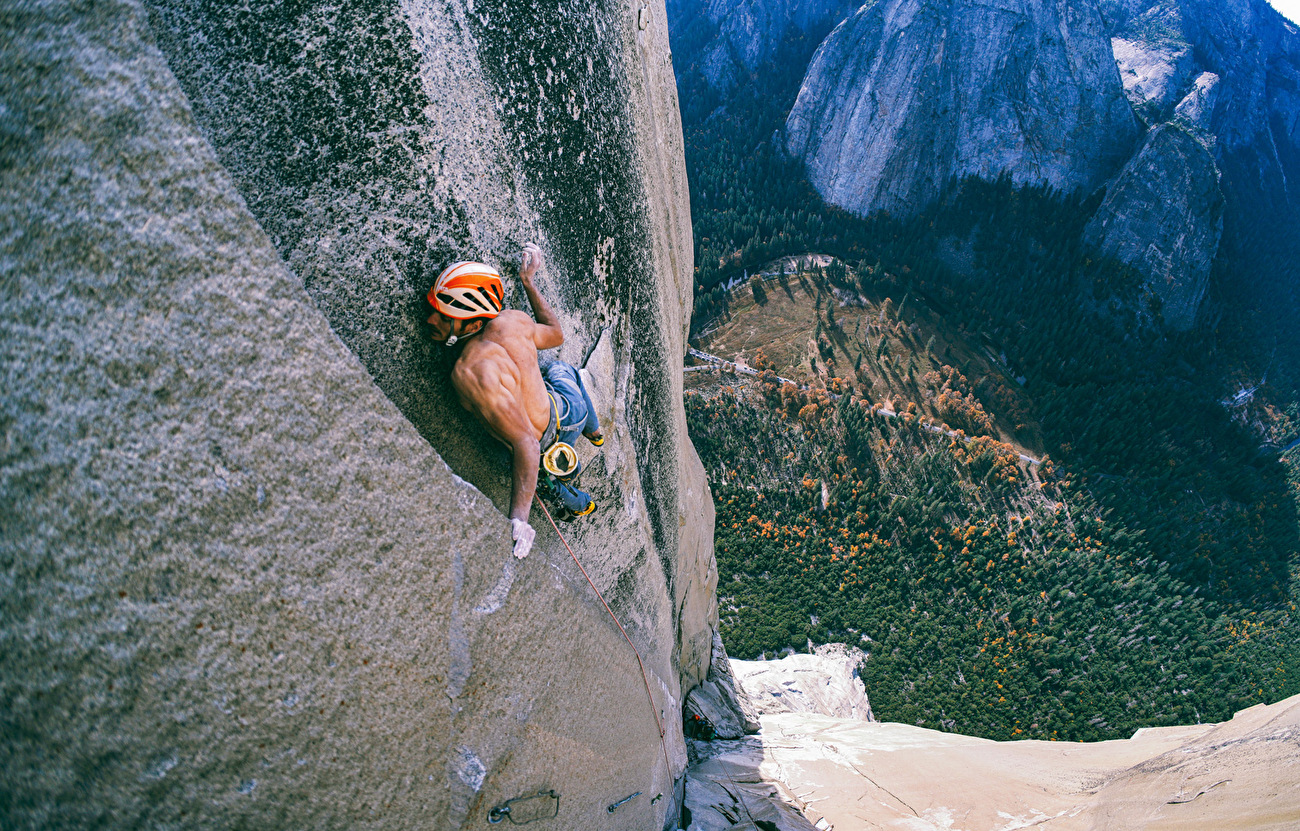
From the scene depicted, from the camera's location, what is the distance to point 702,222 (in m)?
28.0

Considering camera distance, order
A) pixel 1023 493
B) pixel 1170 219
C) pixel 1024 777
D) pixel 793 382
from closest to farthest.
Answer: pixel 1024 777, pixel 1023 493, pixel 793 382, pixel 1170 219

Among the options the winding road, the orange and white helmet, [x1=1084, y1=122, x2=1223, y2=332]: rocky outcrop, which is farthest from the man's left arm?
[x1=1084, y1=122, x2=1223, y2=332]: rocky outcrop

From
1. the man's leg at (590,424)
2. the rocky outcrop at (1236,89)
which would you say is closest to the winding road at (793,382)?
the man's leg at (590,424)

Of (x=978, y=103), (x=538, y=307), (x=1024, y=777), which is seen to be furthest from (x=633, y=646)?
(x=978, y=103)

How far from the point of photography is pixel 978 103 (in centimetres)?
2927

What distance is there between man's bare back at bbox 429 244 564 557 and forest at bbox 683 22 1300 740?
13344 mm

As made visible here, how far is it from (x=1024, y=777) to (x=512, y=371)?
29.2 ft

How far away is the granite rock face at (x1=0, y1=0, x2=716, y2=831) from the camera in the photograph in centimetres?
134

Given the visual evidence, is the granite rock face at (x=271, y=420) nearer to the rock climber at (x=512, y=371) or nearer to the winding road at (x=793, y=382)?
the rock climber at (x=512, y=371)

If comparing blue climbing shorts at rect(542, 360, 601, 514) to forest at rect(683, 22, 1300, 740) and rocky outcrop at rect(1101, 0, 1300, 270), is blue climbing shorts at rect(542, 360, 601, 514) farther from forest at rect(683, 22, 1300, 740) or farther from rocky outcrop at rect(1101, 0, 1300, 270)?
rocky outcrop at rect(1101, 0, 1300, 270)

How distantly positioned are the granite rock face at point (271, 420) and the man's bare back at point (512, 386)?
0.15 meters

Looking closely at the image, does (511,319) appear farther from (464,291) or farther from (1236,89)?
(1236,89)

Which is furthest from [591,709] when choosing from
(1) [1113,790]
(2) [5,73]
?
(1) [1113,790]

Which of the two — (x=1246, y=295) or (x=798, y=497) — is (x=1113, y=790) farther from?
(x=1246, y=295)
